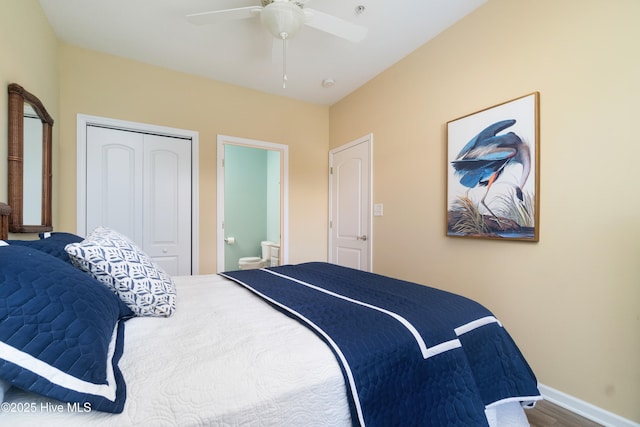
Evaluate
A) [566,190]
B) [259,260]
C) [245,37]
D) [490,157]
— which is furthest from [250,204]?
[566,190]

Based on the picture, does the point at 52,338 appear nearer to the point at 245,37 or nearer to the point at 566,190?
the point at 566,190

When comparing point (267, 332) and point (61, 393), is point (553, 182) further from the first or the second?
point (61, 393)

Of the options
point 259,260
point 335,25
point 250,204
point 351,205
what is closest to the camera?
point 335,25

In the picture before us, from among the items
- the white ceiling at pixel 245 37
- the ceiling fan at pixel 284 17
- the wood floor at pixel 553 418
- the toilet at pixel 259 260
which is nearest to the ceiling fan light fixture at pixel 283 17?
the ceiling fan at pixel 284 17

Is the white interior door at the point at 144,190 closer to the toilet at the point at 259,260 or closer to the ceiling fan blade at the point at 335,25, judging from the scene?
the toilet at the point at 259,260

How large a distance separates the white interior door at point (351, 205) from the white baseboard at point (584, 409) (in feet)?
5.63

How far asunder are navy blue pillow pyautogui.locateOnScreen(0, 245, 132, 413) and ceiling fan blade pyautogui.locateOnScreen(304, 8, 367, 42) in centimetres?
184

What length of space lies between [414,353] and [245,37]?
2.63 meters

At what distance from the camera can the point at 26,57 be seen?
1.75 metres

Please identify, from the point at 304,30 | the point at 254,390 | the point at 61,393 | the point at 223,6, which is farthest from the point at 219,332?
the point at 304,30

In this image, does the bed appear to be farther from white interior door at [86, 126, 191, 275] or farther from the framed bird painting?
white interior door at [86, 126, 191, 275]

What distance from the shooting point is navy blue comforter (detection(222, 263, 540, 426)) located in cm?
82

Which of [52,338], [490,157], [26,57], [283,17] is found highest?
[283,17]

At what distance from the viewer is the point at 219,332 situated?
949 mm
